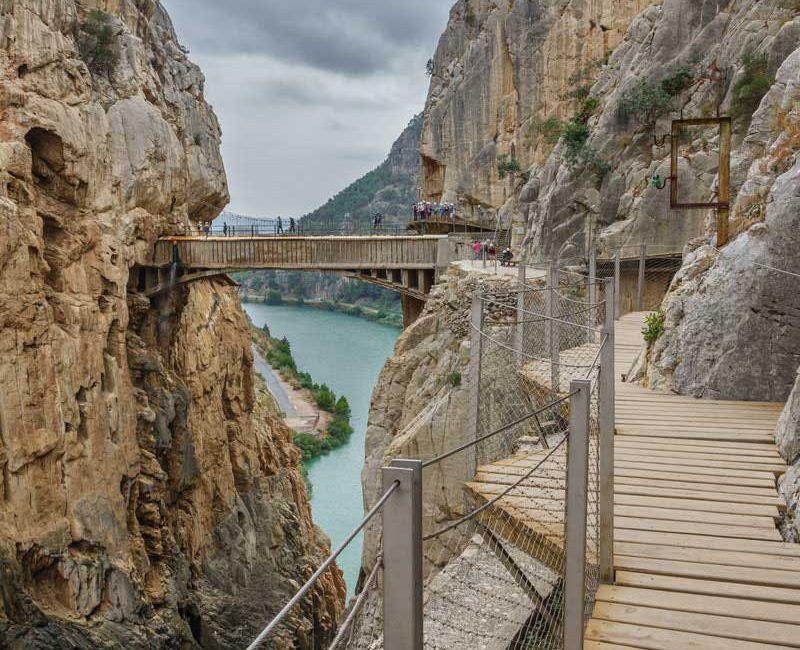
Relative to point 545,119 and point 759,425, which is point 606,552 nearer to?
point 759,425

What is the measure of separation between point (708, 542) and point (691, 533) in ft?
0.41

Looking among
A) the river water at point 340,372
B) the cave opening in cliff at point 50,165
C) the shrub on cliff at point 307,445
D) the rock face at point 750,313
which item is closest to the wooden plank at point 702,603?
the rock face at point 750,313

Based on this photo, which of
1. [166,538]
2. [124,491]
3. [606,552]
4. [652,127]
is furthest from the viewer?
[652,127]

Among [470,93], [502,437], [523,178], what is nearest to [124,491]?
[502,437]

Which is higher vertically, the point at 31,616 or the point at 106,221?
the point at 106,221

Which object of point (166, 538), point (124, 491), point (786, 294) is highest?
point (786, 294)

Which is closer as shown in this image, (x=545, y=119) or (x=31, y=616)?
(x=31, y=616)

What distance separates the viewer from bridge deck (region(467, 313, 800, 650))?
3.70m

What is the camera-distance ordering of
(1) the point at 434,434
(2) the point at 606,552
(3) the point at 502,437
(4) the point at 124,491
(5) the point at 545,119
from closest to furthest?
(2) the point at 606,552, (3) the point at 502,437, (1) the point at 434,434, (4) the point at 124,491, (5) the point at 545,119

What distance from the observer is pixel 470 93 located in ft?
122

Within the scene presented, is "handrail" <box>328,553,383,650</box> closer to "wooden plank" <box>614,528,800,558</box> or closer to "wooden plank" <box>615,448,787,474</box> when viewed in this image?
"wooden plank" <box>614,528,800,558</box>

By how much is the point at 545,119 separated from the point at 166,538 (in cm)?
2404

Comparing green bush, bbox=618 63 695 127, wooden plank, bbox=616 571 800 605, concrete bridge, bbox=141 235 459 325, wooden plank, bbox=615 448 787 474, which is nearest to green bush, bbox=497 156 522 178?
green bush, bbox=618 63 695 127

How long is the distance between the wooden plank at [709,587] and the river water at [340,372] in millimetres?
27054
